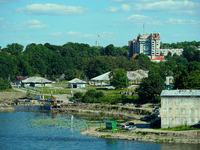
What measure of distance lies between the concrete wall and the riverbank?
11.1 ft

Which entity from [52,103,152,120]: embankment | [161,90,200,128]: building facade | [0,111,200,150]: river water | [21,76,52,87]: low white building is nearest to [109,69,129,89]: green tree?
[52,103,152,120]: embankment

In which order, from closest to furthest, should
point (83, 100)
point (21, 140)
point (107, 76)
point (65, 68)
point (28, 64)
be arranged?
point (21, 140) < point (83, 100) < point (107, 76) < point (28, 64) < point (65, 68)

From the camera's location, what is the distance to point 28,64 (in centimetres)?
15988

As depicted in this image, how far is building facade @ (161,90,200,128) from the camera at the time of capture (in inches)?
2250

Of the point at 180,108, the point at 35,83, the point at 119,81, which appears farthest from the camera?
the point at 35,83

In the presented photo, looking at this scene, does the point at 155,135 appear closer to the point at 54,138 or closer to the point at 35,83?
the point at 54,138

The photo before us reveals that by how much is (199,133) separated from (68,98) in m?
56.8

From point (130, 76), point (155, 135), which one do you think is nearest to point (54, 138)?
point (155, 135)

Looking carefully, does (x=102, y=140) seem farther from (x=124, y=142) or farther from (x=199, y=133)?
(x=199, y=133)

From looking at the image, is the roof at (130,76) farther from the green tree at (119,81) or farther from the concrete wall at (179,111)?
the concrete wall at (179,111)

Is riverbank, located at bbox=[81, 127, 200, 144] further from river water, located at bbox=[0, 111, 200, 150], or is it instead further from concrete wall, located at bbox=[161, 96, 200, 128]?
concrete wall, located at bbox=[161, 96, 200, 128]

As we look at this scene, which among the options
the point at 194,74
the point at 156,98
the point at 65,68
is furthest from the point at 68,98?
the point at 65,68

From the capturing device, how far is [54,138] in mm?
58344

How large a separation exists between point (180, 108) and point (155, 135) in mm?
6758
